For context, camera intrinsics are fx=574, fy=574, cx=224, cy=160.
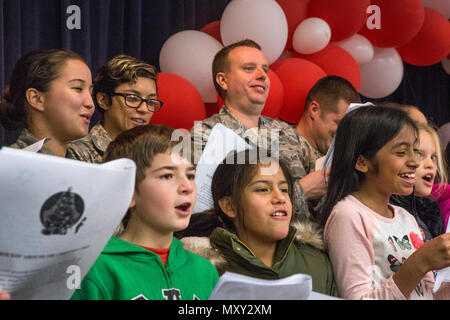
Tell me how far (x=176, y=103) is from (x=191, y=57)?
0.98 feet

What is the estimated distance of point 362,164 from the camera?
1.60 meters

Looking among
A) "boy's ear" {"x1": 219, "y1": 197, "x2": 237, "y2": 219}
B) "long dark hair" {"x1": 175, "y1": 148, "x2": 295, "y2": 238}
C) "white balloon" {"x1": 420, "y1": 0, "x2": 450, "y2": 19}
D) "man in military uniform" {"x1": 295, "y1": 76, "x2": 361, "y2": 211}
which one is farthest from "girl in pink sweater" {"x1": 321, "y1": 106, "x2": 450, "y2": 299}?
"white balloon" {"x1": 420, "y1": 0, "x2": 450, "y2": 19}

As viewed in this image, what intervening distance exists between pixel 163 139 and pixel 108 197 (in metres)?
0.40

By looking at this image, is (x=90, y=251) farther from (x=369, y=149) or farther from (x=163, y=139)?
(x=369, y=149)

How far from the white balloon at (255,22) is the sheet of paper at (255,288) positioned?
5.83 feet

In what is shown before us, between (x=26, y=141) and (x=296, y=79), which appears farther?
(x=296, y=79)

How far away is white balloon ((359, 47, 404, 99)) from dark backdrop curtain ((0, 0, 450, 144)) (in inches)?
34.9

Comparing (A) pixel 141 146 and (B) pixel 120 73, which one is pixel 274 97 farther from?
(A) pixel 141 146

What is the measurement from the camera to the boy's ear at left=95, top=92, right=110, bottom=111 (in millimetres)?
2016

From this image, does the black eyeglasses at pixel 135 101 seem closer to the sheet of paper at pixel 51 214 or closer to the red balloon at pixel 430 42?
the sheet of paper at pixel 51 214

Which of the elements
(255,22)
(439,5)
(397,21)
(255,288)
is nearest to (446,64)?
(439,5)
